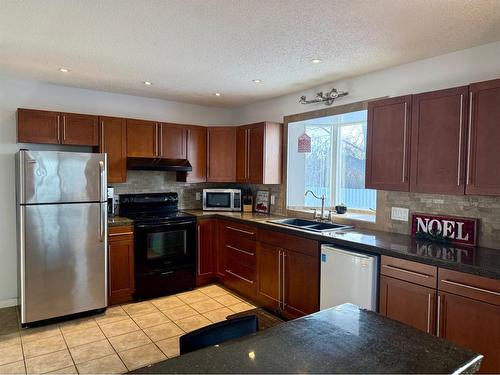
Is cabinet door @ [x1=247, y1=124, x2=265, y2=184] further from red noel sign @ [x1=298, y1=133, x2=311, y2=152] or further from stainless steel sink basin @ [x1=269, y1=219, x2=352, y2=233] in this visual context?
stainless steel sink basin @ [x1=269, y1=219, x2=352, y2=233]

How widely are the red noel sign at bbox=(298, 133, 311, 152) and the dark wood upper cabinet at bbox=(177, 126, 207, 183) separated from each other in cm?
134

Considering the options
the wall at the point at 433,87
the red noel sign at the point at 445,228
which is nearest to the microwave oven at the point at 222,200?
the wall at the point at 433,87

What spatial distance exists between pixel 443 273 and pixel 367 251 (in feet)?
1.85

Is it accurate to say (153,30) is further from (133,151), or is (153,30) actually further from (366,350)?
(366,350)

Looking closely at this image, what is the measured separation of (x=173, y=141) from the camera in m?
4.32

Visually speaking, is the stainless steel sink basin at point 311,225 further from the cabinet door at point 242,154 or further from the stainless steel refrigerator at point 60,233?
the stainless steel refrigerator at point 60,233

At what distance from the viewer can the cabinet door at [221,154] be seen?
4590 millimetres

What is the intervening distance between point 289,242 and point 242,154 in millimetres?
1661

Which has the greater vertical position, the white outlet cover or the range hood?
the range hood

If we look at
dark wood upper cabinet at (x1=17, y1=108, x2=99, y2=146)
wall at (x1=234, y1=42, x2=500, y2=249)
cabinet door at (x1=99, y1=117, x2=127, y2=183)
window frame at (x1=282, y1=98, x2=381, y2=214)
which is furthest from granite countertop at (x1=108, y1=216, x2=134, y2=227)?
wall at (x1=234, y1=42, x2=500, y2=249)

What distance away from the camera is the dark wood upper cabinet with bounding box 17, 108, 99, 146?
3416 millimetres

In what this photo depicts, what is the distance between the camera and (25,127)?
342 cm

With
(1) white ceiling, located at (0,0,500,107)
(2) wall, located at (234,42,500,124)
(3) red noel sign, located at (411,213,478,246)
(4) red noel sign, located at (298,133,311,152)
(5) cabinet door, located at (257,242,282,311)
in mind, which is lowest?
(5) cabinet door, located at (257,242,282,311)

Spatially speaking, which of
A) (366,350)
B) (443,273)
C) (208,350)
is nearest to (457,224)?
(443,273)
